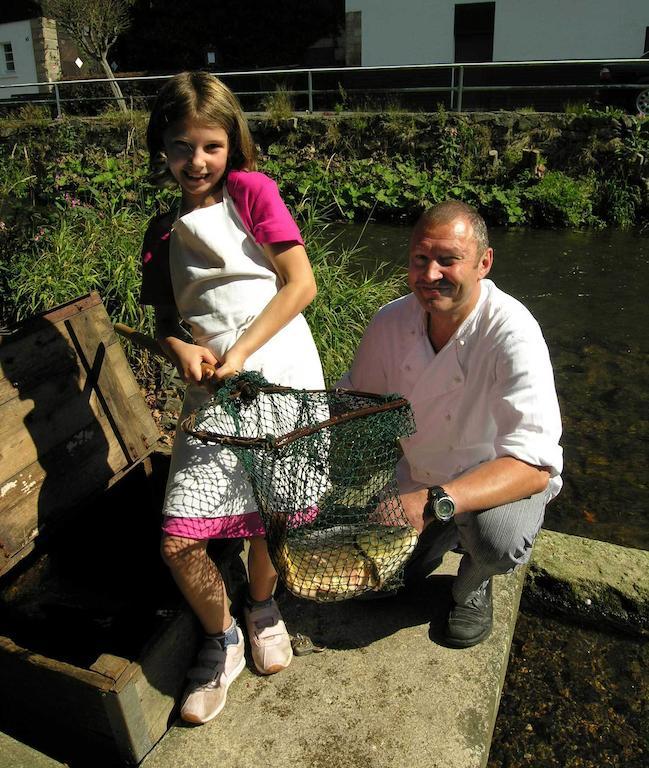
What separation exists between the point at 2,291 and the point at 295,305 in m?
2.86

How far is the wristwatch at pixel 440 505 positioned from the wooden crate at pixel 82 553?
79 centimetres

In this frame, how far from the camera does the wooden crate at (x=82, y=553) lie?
178cm

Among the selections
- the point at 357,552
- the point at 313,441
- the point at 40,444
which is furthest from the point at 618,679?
the point at 40,444

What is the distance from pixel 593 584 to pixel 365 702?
1050mm

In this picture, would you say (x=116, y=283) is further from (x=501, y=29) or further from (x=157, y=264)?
(x=501, y=29)

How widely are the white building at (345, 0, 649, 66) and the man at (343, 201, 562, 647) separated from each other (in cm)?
1758

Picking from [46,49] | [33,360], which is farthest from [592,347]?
[46,49]

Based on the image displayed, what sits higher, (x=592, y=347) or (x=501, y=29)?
(x=501, y=29)

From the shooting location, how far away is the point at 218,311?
6.57 ft

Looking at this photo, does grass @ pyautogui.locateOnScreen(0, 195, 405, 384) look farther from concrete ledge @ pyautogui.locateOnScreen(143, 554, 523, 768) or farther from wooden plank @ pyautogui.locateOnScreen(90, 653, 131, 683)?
wooden plank @ pyautogui.locateOnScreen(90, 653, 131, 683)

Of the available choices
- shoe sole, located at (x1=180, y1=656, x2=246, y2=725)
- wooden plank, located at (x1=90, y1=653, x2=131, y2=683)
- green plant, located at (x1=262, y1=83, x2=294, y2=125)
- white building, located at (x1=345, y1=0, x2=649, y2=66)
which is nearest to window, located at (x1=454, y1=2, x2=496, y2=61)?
white building, located at (x1=345, y1=0, x2=649, y2=66)

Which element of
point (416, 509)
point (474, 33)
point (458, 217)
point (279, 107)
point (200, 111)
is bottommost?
point (416, 509)

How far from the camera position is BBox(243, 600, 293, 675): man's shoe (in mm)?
2064

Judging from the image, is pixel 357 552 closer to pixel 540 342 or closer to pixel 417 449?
pixel 417 449
